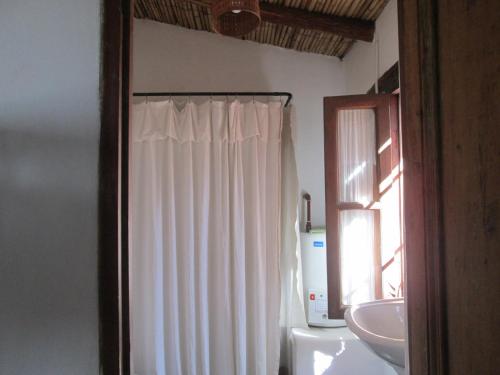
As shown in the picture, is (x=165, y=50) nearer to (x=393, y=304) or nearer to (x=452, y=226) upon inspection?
(x=393, y=304)

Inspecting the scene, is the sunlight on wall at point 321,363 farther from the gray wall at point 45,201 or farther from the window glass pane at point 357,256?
the gray wall at point 45,201

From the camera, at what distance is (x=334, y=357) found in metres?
1.94

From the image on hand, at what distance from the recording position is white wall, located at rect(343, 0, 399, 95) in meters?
1.75

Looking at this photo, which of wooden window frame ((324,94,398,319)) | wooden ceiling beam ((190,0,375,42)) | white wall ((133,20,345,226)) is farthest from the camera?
white wall ((133,20,345,226))

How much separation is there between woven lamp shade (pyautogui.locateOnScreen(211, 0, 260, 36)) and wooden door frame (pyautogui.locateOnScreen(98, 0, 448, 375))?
1.00m

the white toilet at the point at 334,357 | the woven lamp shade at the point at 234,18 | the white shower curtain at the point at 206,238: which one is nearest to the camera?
the woven lamp shade at the point at 234,18

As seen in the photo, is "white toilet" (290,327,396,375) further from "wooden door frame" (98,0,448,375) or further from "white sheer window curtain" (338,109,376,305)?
"wooden door frame" (98,0,448,375)

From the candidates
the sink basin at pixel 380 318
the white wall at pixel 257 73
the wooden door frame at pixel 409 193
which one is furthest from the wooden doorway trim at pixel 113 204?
the white wall at pixel 257 73

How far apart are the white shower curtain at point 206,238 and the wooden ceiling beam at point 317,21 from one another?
558 millimetres

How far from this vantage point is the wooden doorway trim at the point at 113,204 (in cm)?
57

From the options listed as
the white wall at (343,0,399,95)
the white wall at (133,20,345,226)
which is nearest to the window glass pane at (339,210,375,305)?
the white wall at (133,20,345,226)

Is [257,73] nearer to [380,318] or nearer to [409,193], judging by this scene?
[380,318]

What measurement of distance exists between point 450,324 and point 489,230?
0.18 metres

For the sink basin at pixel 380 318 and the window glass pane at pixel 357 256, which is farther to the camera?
the window glass pane at pixel 357 256
